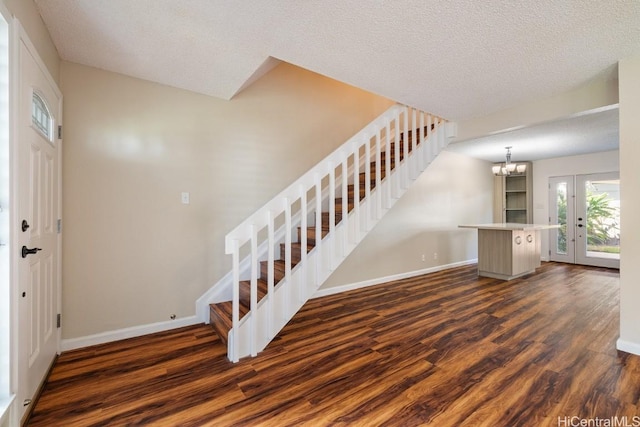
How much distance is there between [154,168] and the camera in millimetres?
2562

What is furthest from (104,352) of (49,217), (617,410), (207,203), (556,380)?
(617,410)

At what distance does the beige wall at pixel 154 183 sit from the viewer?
7.47 ft

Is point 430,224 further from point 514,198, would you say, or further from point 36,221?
point 36,221

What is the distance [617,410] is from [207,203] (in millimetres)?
3379

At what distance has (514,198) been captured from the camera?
6.87 m

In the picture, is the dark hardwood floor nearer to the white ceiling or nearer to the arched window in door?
the arched window in door

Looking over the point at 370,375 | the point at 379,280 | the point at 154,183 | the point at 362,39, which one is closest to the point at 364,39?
the point at 362,39

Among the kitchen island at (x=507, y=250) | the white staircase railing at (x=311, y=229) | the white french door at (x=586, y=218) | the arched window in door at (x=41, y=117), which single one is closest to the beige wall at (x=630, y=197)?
the white staircase railing at (x=311, y=229)

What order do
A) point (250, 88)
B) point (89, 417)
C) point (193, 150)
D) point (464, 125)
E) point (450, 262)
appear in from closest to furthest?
point (89, 417), point (193, 150), point (250, 88), point (464, 125), point (450, 262)

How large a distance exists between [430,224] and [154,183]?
176 inches

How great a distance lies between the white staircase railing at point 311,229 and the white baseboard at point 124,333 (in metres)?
0.72

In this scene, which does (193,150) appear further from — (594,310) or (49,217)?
(594,310)

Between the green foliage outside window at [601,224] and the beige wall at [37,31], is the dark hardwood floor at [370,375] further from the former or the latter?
the green foliage outside window at [601,224]

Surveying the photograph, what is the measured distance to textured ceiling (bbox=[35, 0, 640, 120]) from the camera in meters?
1.66
